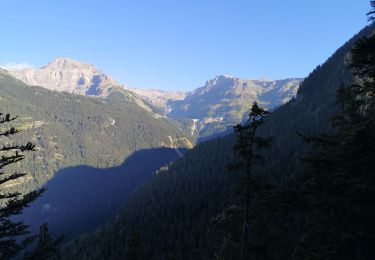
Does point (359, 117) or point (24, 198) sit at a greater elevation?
point (359, 117)

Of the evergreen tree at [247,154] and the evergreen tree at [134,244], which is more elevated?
the evergreen tree at [247,154]

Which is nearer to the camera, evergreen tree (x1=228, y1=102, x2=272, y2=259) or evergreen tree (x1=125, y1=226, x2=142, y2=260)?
evergreen tree (x1=228, y1=102, x2=272, y2=259)

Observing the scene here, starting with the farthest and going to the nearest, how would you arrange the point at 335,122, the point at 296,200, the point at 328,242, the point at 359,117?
1. the point at 335,122
2. the point at 359,117
3. the point at 296,200
4. the point at 328,242

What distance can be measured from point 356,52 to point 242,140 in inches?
395

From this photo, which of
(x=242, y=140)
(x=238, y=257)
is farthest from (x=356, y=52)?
(x=238, y=257)

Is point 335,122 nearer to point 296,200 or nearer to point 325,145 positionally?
point 325,145

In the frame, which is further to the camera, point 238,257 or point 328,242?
point 238,257

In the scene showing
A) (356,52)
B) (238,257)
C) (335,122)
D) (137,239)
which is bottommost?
(137,239)

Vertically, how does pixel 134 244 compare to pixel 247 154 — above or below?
below

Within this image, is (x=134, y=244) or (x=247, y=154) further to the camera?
(x=134, y=244)

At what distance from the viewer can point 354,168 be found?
791 inches

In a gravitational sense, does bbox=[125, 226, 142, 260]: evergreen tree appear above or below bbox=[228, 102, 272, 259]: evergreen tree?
below

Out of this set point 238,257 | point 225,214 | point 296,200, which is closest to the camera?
point 296,200

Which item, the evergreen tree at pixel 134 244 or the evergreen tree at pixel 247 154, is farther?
the evergreen tree at pixel 134 244
